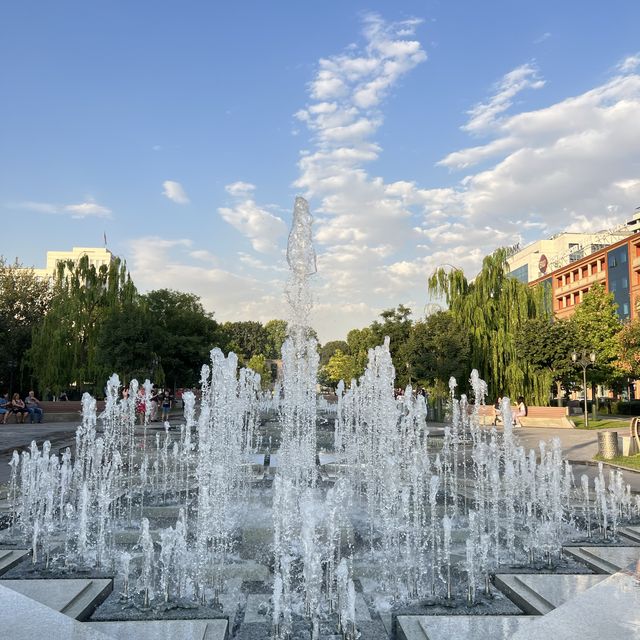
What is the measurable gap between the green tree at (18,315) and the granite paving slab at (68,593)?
26062 millimetres

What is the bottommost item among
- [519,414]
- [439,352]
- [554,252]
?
[519,414]

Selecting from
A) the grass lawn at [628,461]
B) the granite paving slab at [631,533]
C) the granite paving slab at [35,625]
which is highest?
the granite paving slab at [35,625]

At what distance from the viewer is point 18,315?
100 ft

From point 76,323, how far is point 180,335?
5.52 meters

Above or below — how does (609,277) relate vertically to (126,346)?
above

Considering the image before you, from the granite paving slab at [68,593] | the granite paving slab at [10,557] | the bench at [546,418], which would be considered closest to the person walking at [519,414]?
the bench at [546,418]

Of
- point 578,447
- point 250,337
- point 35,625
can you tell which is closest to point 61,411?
point 578,447

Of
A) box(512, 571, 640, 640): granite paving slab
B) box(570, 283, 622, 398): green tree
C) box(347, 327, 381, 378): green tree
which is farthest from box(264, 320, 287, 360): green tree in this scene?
box(512, 571, 640, 640): granite paving slab

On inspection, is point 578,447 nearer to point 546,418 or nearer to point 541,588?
point 546,418

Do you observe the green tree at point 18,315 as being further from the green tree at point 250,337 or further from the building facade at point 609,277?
the green tree at point 250,337

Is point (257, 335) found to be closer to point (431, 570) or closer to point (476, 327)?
point (476, 327)

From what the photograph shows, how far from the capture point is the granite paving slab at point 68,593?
4121mm

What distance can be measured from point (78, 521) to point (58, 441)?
31.7ft

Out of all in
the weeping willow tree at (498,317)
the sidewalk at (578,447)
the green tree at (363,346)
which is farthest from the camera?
the green tree at (363,346)
